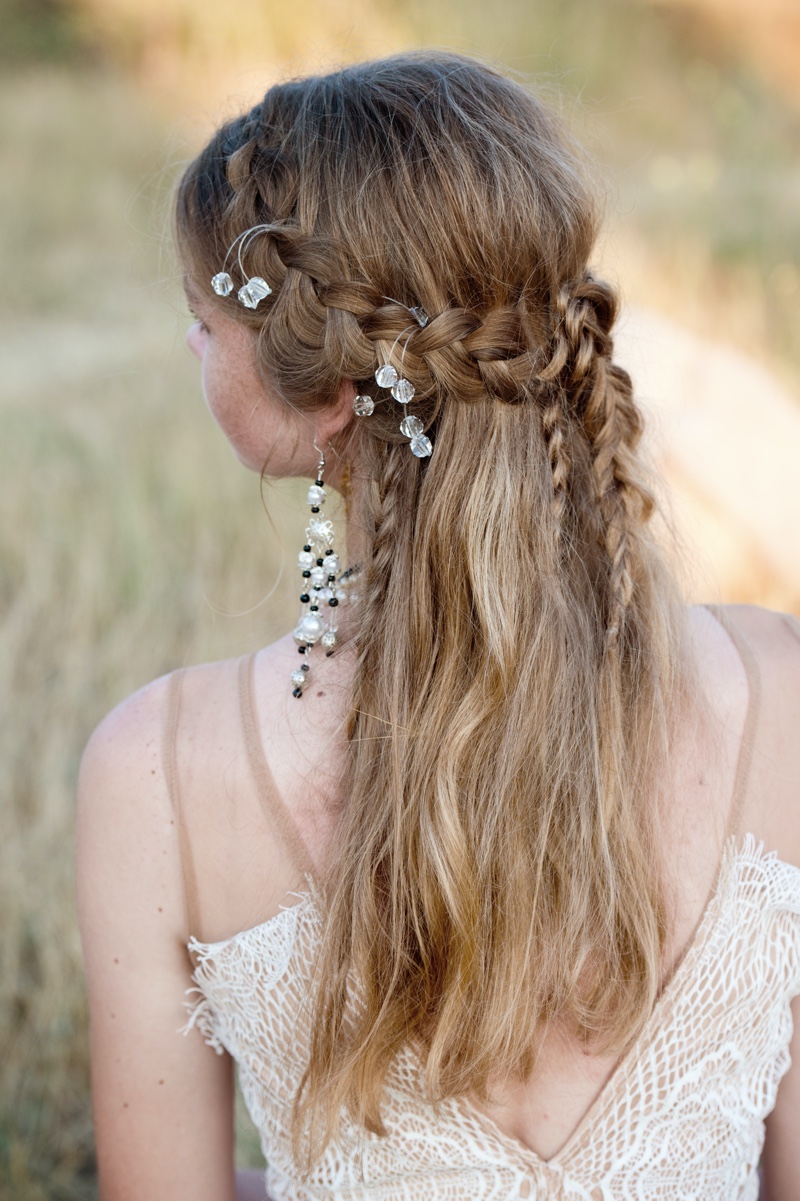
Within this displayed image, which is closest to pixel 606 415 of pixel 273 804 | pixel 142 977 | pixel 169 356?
pixel 273 804

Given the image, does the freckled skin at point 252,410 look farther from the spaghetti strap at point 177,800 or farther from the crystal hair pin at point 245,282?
the spaghetti strap at point 177,800

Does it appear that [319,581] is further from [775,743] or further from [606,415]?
[775,743]

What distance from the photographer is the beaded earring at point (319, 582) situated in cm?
106

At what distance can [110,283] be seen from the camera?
3.75 metres

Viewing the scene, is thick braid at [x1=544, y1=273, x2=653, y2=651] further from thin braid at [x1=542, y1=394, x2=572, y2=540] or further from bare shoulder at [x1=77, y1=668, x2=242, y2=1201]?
bare shoulder at [x1=77, y1=668, x2=242, y2=1201]

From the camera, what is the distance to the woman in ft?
3.15

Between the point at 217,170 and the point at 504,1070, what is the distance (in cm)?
99

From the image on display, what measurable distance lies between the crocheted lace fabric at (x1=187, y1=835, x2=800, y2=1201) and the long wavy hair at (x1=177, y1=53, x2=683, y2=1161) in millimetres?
49

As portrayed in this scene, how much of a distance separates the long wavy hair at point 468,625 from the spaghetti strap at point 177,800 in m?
0.16

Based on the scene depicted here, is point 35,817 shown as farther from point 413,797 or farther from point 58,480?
→ point 413,797

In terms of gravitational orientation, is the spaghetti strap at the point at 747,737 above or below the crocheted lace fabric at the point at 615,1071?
above

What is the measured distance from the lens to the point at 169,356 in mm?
3494

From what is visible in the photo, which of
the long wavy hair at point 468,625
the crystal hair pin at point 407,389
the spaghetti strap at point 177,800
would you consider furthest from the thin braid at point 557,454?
the spaghetti strap at point 177,800

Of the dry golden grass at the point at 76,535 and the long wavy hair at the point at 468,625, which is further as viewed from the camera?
the dry golden grass at the point at 76,535
